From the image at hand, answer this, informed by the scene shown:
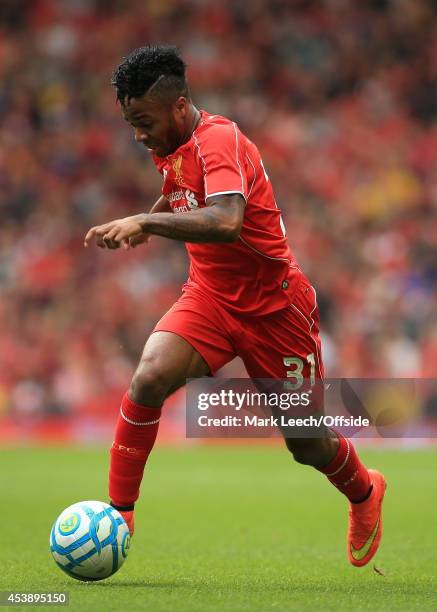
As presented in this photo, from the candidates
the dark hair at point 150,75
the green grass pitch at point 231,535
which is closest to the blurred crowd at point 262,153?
the green grass pitch at point 231,535

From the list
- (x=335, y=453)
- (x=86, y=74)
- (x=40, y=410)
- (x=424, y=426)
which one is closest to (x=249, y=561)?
(x=335, y=453)

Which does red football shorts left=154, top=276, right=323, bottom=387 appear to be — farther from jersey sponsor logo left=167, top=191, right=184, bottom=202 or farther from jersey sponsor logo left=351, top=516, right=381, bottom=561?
jersey sponsor logo left=351, top=516, right=381, bottom=561

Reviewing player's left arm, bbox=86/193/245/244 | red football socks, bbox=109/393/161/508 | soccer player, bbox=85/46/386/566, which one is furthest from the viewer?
red football socks, bbox=109/393/161/508

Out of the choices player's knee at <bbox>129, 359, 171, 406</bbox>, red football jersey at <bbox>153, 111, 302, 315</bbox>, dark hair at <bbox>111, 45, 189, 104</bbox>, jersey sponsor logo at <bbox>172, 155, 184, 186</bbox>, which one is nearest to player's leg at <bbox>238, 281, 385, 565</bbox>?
red football jersey at <bbox>153, 111, 302, 315</bbox>

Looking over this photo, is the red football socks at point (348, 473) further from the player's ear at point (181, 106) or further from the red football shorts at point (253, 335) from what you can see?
the player's ear at point (181, 106)

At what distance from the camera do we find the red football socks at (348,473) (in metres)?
5.44

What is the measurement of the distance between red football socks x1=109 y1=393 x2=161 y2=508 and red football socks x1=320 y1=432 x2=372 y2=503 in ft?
3.04

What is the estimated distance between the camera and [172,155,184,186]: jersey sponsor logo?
505cm

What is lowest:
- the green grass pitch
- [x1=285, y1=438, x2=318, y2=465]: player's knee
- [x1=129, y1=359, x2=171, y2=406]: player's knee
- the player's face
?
the green grass pitch

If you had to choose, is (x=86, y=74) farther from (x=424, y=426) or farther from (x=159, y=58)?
(x=159, y=58)

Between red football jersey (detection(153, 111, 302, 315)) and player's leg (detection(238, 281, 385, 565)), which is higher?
red football jersey (detection(153, 111, 302, 315))

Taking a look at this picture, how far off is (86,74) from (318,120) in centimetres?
390

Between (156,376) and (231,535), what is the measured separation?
2.62 meters

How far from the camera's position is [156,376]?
4895mm
